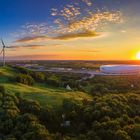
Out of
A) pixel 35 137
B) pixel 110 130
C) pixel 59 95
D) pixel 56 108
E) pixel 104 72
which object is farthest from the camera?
pixel 104 72

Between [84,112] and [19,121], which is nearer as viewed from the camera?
[19,121]

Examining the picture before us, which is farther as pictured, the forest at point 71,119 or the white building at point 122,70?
the white building at point 122,70

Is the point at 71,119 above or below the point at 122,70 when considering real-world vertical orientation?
below

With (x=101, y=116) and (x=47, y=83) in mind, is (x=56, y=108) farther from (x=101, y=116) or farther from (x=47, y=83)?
(x=47, y=83)

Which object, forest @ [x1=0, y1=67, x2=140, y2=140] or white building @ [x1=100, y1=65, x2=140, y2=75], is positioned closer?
forest @ [x1=0, y1=67, x2=140, y2=140]

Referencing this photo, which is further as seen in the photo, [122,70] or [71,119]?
→ [122,70]

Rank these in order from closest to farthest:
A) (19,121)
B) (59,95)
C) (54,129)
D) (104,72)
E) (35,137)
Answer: (35,137), (19,121), (54,129), (59,95), (104,72)

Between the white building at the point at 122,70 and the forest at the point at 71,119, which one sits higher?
the white building at the point at 122,70

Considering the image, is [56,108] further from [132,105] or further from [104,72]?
[104,72]

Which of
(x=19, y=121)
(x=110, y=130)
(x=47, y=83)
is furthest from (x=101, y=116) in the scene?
(x=47, y=83)

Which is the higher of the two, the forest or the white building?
the white building
